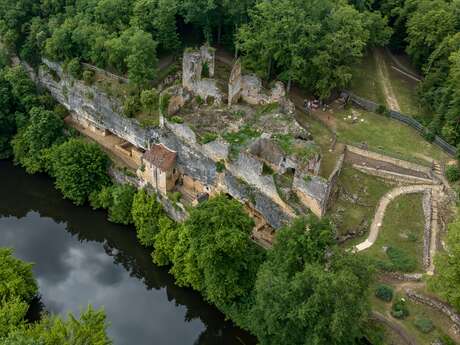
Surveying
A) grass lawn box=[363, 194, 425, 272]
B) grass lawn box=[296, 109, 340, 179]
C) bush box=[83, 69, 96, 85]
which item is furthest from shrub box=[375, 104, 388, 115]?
bush box=[83, 69, 96, 85]

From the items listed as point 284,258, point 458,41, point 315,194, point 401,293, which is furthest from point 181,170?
point 458,41

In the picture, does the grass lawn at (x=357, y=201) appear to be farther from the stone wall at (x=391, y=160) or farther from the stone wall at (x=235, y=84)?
the stone wall at (x=235, y=84)

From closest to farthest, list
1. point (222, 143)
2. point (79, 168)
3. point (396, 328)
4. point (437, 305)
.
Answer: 1. point (396, 328)
2. point (437, 305)
3. point (222, 143)
4. point (79, 168)

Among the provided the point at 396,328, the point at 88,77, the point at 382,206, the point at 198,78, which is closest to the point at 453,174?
the point at 382,206

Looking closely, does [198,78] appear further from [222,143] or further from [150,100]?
[222,143]

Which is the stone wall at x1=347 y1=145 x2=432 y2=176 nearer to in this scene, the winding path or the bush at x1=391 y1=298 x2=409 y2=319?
the winding path

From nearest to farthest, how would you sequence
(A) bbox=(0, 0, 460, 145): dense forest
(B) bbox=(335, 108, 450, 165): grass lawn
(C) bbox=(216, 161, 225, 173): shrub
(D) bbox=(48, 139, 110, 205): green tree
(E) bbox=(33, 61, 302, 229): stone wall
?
(E) bbox=(33, 61, 302, 229): stone wall, (C) bbox=(216, 161, 225, 173): shrub, (B) bbox=(335, 108, 450, 165): grass lawn, (A) bbox=(0, 0, 460, 145): dense forest, (D) bbox=(48, 139, 110, 205): green tree

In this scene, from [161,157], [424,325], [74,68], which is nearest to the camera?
[424,325]

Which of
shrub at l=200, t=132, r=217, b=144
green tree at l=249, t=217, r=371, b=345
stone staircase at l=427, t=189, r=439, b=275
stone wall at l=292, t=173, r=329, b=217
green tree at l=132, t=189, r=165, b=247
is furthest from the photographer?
green tree at l=132, t=189, r=165, b=247
